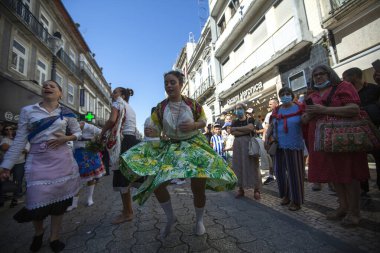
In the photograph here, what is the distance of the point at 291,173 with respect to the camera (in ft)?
10.7

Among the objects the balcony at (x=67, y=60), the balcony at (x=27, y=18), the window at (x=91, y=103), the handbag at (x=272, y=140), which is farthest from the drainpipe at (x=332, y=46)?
the window at (x=91, y=103)

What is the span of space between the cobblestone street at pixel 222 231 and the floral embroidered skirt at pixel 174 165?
1.75 ft

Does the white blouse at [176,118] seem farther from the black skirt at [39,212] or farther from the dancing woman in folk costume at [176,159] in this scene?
the black skirt at [39,212]

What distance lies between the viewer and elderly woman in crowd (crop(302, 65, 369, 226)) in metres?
2.42

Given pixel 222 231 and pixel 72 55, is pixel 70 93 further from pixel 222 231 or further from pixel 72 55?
pixel 222 231

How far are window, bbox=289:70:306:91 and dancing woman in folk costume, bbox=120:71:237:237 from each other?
9.11m

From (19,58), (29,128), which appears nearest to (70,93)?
(19,58)

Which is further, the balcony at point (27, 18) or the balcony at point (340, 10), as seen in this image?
the balcony at point (27, 18)

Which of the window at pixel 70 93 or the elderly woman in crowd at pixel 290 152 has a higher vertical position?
the window at pixel 70 93

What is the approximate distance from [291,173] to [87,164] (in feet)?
11.8

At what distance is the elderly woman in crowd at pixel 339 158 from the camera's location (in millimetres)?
2424

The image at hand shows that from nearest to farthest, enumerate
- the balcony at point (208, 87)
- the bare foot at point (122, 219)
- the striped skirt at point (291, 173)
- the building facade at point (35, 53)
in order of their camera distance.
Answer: the bare foot at point (122, 219) → the striped skirt at point (291, 173) → the building facade at point (35, 53) → the balcony at point (208, 87)

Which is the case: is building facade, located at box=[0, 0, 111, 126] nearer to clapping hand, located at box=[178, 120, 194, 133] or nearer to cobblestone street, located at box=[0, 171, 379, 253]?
cobblestone street, located at box=[0, 171, 379, 253]

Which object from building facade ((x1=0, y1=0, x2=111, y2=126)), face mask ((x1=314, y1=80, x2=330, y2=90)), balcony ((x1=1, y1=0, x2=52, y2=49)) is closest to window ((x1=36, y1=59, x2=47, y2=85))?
building facade ((x1=0, y1=0, x2=111, y2=126))
